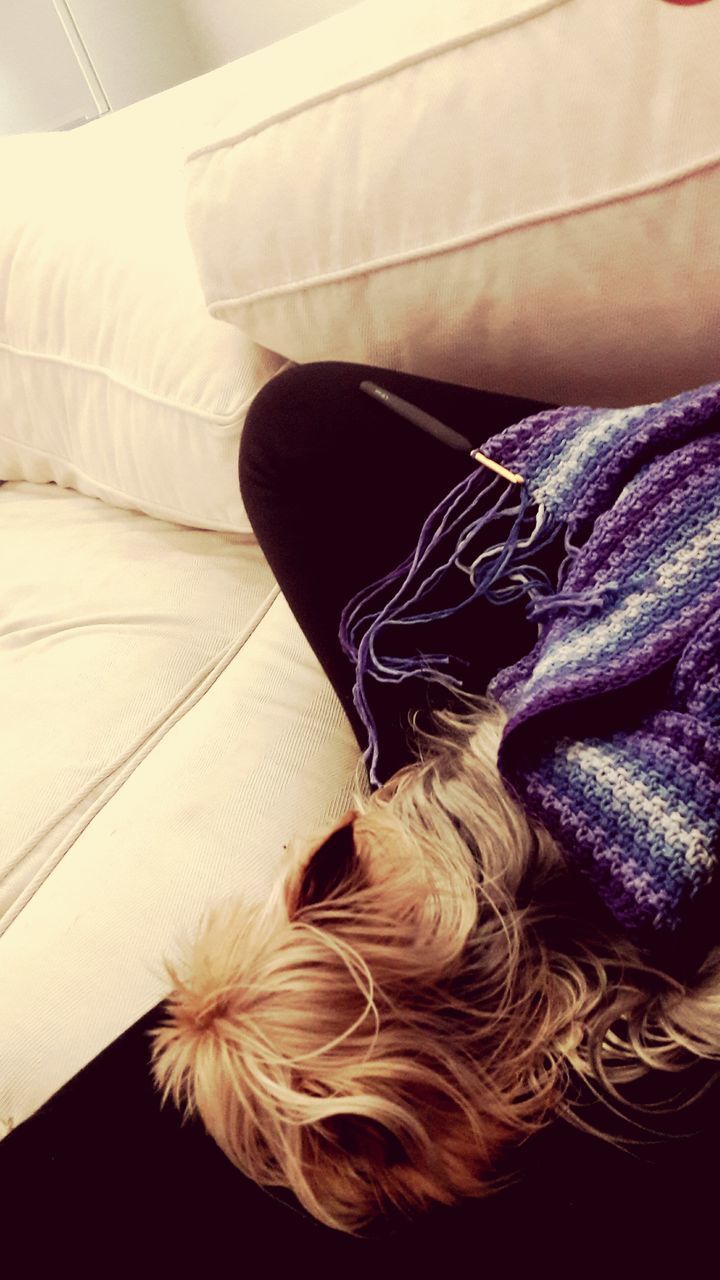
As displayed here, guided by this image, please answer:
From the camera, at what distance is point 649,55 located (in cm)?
59

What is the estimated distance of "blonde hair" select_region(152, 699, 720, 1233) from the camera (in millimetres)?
432

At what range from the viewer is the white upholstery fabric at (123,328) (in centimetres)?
85

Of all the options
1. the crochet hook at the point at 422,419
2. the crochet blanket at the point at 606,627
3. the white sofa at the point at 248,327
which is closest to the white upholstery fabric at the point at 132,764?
the white sofa at the point at 248,327

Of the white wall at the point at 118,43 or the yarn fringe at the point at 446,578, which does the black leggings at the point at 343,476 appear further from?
the white wall at the point at 118,43

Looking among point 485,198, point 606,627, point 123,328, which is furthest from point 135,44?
point 606,627

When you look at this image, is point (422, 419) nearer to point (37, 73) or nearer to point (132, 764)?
point (132, 764)

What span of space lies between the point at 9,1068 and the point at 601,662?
0.46m

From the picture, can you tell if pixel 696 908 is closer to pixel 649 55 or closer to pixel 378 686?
pixel 378 686

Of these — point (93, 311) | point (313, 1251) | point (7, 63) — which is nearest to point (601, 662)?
point (313, 1251)

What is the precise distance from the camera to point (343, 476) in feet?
2.33

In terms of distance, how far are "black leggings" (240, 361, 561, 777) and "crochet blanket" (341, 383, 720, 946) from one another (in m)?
0.03

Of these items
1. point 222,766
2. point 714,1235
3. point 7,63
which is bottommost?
point 714,1235

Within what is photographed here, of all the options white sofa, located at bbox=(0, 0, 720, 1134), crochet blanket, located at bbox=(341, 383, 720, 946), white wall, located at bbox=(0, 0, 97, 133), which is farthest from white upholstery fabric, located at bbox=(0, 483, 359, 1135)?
white wall, located at bbox=(0, 0, 97, 133)

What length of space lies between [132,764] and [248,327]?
0.39 m
